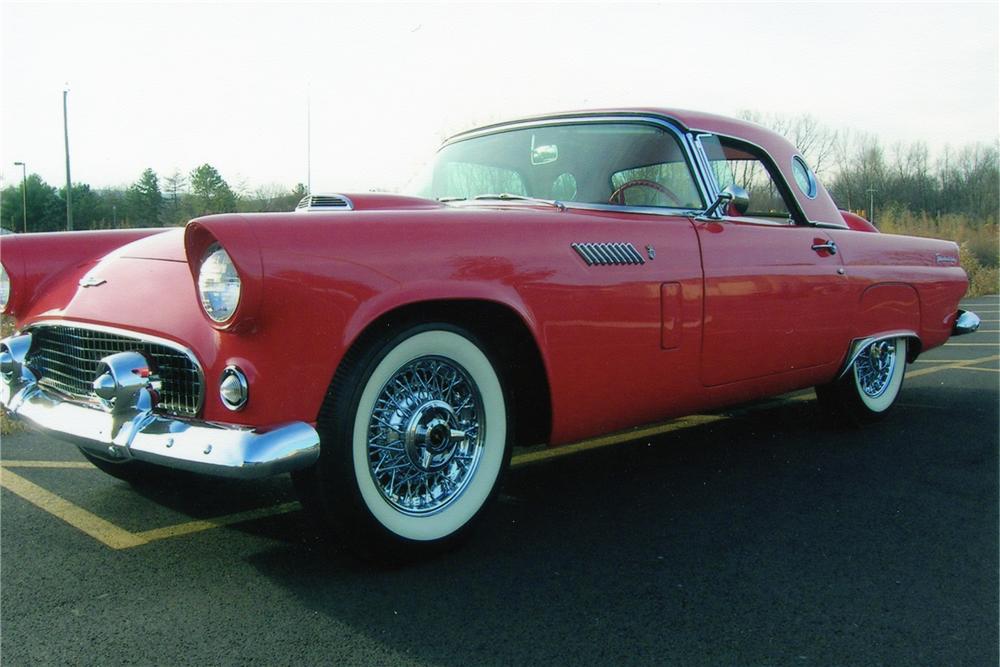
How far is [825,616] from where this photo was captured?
2.30m

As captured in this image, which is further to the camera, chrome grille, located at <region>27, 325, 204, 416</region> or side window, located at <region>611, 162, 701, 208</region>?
side window, located at <region>611, 162, 701, 208</region>

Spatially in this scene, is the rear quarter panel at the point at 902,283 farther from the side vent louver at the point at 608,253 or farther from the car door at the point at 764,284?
the side vent louver at the point at 608,253

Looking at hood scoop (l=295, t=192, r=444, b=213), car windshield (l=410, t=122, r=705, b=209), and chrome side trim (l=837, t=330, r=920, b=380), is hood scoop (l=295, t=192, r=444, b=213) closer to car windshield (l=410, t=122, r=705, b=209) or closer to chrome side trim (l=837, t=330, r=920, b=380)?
car windshield (l=410, t=122, r=705, b=209)

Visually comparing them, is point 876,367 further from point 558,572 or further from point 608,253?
point 558,572

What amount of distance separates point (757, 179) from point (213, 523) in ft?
9.91

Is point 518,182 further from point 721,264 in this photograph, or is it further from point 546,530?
point 546,530

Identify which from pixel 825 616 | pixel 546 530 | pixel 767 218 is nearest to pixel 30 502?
pixel 546 530

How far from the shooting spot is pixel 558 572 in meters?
2.57

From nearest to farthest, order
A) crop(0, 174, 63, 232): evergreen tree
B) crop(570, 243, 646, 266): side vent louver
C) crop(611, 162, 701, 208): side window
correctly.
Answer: crop(570, 243, 646, 266): side vent louver < crop(611, 162, 701, 208): side window < crop(0, 174, 63, 232): evergreen tree

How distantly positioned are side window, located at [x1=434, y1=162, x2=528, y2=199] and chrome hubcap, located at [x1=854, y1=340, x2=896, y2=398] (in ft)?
7.08

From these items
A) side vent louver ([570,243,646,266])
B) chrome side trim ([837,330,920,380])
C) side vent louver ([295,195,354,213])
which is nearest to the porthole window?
chrome side trim ([837,330,920,380])

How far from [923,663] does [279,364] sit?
176 centimetres

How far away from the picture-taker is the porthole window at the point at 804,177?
4398 mm

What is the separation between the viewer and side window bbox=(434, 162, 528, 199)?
3748 millimetres
